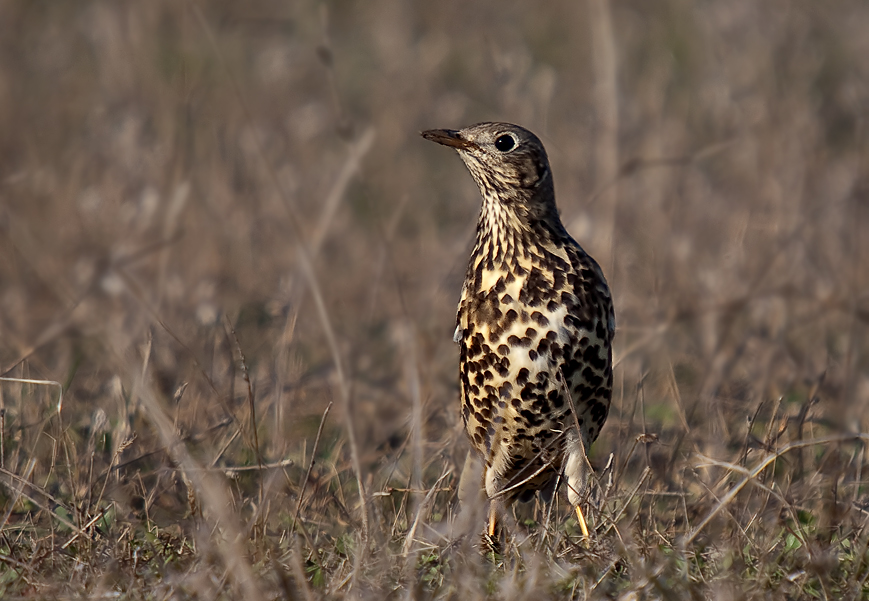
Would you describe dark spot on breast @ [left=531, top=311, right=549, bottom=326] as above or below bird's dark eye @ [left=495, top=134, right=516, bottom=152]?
below

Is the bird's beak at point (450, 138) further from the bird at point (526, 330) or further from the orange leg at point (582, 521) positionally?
the orange leg at point (582, 521)

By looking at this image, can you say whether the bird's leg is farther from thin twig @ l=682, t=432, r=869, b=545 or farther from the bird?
thin twig @ l=682, t=432, r=869, b=545

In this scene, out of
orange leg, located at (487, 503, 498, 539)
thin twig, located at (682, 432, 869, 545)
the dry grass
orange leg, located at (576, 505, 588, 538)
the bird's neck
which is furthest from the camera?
orange leg, located at (487, 503, 498, 539)

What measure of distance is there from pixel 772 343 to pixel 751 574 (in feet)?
8.77

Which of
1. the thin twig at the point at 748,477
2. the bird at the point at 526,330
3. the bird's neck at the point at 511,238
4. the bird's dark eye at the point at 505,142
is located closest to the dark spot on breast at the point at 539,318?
the bird at the point at 526,330

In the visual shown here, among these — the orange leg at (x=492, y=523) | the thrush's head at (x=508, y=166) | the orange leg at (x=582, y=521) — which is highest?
the thrush's head at (x=508, y=166)

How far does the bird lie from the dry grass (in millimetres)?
204

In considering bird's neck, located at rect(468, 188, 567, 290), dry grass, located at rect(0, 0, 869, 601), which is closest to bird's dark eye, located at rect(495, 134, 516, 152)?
bird's neck, located at rect(468, 188, 567, 290)

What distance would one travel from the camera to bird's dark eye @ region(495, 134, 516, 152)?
4.66 meters

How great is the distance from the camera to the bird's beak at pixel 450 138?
4582mm

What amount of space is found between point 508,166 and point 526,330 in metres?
0.75

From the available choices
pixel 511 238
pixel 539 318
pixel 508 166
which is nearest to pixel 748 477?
pixel 539 318

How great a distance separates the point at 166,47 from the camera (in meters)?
11.4

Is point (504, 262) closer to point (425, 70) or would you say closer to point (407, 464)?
point (407, 464)
